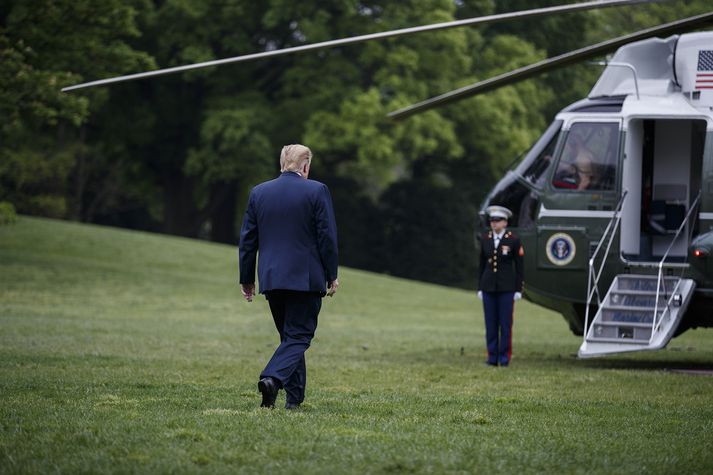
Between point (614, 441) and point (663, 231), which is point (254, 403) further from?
point (663, 231)

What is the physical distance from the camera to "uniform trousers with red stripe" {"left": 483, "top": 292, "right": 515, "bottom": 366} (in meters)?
13.4

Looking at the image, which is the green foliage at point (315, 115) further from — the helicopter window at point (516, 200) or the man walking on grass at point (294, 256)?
the man walking on grass at point (294, 256)

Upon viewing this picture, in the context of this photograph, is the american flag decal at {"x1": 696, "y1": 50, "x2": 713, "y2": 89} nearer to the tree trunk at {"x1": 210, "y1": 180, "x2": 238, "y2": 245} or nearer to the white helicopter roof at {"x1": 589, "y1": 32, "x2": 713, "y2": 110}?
the white helicopter roof at {"x1": 589, "y1": 32, "x2": 713, "y2": 110}

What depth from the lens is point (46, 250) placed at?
3319cm

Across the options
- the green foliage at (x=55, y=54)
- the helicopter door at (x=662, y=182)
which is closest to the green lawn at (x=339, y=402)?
the helicopter door at (x=662, y=182)

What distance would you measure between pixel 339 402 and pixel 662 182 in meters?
6.60

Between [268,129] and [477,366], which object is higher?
[268,129]

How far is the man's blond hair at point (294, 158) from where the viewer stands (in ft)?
27.7

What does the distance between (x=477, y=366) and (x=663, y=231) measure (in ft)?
9.04

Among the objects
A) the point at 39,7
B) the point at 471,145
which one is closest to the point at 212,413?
the point at 39,7

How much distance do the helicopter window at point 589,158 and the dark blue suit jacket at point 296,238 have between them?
6208 millimetres

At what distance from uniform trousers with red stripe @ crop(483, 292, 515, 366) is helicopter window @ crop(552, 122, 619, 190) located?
1571 mm

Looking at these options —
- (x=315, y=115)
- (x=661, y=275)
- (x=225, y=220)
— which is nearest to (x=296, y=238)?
(x=661, y=275)

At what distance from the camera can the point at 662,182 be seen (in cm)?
1419
